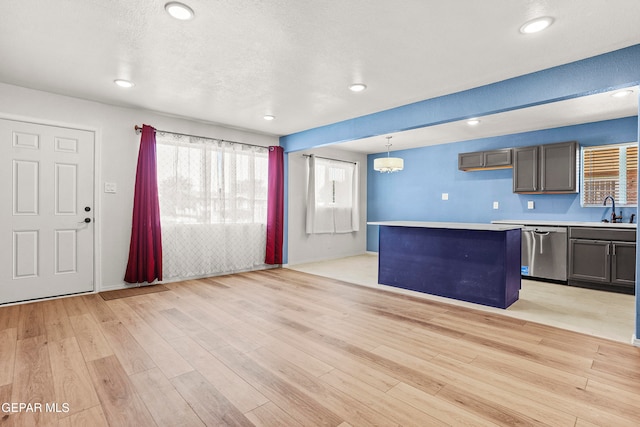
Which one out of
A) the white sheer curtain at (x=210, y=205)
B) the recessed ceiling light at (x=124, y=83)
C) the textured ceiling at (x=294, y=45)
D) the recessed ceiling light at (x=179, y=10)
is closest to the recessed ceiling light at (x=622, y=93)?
the textured ceiling at (x=294, y=45)

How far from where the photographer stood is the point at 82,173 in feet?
13.5

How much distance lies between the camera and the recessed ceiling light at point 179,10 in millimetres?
2123

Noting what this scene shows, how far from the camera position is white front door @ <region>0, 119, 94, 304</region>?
144 inches

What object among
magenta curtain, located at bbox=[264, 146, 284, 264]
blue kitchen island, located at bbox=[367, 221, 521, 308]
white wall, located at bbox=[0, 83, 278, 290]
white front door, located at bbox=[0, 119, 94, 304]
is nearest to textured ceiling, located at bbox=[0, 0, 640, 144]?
white wall, located at bbox=[0, 83, 278, 290]

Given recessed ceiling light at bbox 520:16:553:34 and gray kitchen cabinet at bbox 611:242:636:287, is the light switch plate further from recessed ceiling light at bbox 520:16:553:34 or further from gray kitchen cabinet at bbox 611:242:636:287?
gray kitchen cabinet at bbox 611:242:636:287

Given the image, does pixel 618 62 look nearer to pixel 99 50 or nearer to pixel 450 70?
pixel 450 70

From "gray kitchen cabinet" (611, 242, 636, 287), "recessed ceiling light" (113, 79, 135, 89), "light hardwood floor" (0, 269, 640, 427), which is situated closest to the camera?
"light hardwood floor" (0, 269, 640, 427)

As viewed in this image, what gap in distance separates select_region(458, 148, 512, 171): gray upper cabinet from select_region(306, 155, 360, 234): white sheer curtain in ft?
7.88

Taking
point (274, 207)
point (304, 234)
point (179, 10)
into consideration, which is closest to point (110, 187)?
→ point (274, 207)

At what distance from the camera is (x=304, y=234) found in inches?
259

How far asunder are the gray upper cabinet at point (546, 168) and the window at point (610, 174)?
0.90ft

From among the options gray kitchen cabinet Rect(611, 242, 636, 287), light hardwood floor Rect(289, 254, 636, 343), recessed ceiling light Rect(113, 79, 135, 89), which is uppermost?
recessed ceiling light Rect(113, 79, 135, 89)

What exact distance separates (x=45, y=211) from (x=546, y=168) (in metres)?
7.11

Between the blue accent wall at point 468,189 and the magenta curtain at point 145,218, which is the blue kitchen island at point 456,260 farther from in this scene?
the magenta curtain at point 145,218
